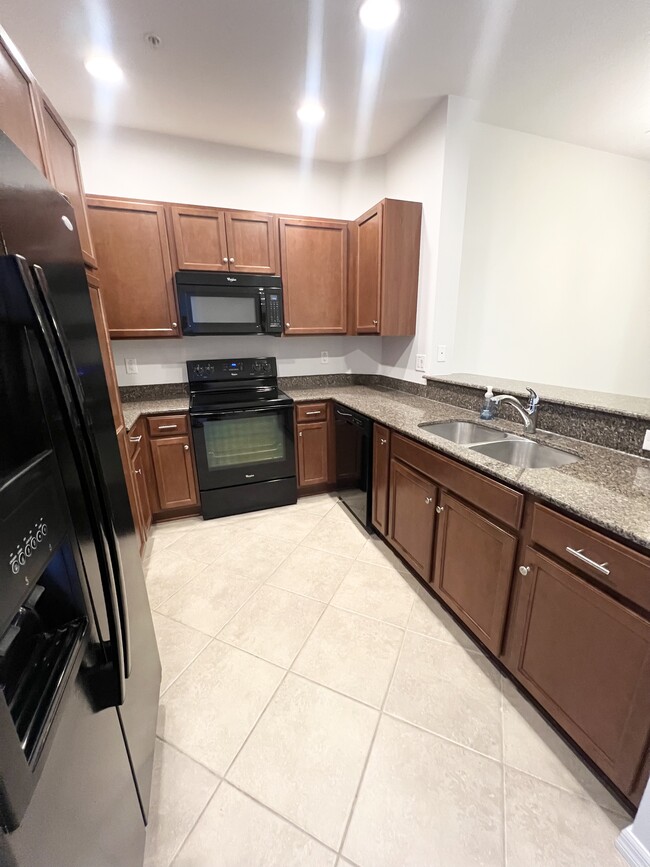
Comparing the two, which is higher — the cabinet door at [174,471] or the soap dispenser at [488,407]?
the soap dispenser at [488,407]

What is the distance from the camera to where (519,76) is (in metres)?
1.99

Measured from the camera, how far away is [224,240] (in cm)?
264

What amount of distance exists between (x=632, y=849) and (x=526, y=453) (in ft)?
4.46

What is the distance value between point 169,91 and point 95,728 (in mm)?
3092

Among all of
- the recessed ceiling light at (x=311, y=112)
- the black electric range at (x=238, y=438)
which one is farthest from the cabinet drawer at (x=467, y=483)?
the recessed ceiling light at (x=311, y=112)

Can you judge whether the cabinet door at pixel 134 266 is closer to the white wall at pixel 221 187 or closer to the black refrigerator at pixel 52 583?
the white wall at pixel 221 187

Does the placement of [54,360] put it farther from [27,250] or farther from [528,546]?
[528,546]

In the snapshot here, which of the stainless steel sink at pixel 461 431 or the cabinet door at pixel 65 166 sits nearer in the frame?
the cabinet door at pixel 65 166

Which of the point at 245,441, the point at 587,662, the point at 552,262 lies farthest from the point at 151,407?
the point at 552,262

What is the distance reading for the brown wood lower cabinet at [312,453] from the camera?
2938 millimetres

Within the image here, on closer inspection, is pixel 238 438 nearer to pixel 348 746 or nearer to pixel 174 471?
pixel 174 471

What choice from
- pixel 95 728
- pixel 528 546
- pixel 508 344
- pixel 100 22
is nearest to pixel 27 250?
pixel 95 728

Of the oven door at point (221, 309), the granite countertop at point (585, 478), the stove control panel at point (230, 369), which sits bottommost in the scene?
the granite countertop at point (585, 478)

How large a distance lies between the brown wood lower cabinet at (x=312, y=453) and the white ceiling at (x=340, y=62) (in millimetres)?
2207
